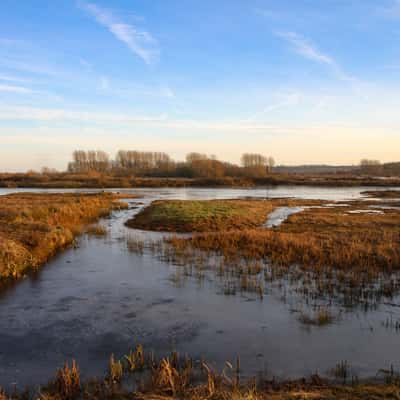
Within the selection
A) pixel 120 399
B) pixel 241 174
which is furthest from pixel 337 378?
pixel 241 174

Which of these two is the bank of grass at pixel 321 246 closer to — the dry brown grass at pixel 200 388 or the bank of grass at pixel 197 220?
the bank of grass at pixel 197 220

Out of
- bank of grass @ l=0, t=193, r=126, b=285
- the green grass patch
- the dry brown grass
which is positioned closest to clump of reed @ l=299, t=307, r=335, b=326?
the dry brown grass

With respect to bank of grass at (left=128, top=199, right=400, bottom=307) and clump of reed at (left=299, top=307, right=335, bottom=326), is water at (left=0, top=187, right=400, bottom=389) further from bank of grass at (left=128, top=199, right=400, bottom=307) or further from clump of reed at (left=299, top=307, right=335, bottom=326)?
bank of grass at (left=128, top=199, right=400, bottom=307)

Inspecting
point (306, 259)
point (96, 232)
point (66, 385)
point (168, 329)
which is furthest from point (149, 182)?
point (66, 385)

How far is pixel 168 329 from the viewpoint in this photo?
32.8 ft

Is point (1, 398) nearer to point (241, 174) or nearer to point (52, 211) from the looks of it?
point (52, 211)

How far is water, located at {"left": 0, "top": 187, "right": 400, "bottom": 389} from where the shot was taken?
816 cm

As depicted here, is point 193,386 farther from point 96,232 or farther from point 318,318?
point 96,232

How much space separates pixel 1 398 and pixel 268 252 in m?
14.4

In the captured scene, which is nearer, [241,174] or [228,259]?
[228,259]

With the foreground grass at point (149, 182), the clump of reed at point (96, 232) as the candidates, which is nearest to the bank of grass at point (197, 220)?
the clump of reed at point (96, 232)

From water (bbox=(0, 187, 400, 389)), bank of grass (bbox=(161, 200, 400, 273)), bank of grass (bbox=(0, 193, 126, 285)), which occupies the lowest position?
water (bbox=(0, 187, 400, 389))

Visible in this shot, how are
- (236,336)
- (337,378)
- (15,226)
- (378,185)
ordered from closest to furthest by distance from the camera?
1. (337,378)
2. (236,336)
3. (15,226)
4. (378,185)

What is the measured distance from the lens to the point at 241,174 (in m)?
130
